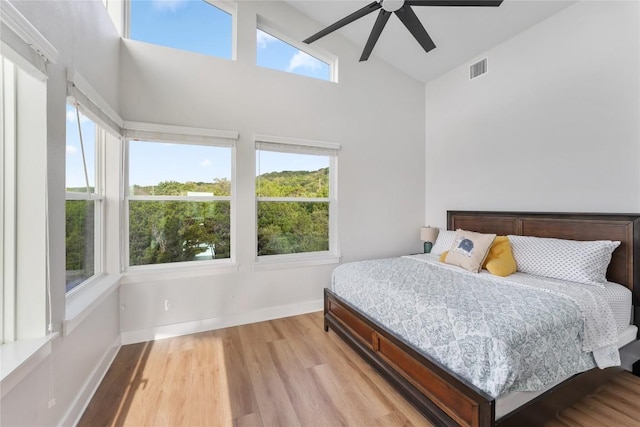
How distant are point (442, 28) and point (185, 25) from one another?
2.99 metres

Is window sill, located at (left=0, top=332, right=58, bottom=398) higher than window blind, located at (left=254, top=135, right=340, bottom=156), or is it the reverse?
window blind, located at (left=254, top=135, right=340, bottom=156)

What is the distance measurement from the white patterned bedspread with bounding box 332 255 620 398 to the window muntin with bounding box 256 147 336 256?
4.49ft

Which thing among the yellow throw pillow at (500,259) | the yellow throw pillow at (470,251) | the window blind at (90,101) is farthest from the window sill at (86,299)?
the yellow throw pillow at (500,259)

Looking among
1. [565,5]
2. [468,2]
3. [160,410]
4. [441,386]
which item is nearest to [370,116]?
[468,2]

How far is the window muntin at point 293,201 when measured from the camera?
11.1 feet

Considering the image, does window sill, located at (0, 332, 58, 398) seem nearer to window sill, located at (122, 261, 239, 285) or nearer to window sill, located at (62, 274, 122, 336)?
window sill, located at (62, 274, 122, 336)

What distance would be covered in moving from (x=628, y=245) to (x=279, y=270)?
132 inches

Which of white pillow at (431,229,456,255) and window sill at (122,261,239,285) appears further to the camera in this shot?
white pillow at (431,229,456,255)

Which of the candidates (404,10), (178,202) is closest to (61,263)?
(178,202)

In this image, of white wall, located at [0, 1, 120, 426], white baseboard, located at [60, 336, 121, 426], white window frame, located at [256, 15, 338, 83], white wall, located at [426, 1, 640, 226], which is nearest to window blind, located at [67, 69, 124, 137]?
white wall, located at [0, 1, 120, 426]

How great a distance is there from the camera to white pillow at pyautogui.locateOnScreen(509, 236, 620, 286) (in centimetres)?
223

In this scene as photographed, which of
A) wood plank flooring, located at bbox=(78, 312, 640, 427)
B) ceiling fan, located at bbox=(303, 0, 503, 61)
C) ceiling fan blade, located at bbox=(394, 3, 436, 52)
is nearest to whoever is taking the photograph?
wood plank flooring, located at bbox=(78, 312, 640, 427)

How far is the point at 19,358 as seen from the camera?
3.95ft

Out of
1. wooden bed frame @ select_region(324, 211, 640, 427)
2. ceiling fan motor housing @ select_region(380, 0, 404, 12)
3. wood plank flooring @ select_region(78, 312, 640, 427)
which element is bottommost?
wood plank flooring @ select_region(78, 312, 640, 427)
